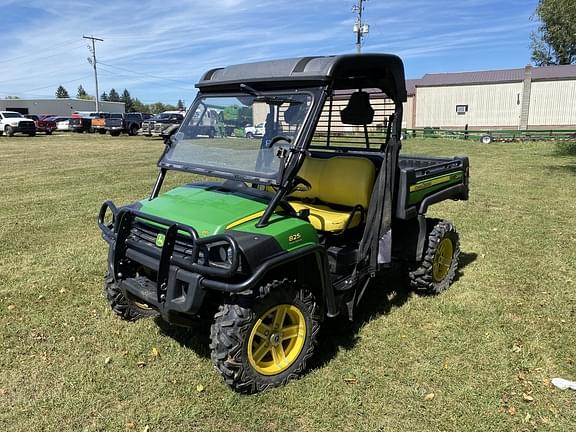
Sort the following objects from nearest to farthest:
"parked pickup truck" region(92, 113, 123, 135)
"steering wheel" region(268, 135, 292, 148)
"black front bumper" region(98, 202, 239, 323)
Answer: "black front bumper" region(98, 202, 239, 323) < "steering wheel" region(268, 135, 292, 148) < "parked pickup truck" region(92, 113, 123, 135)

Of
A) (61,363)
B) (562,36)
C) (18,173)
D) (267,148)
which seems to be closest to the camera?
(267,148)

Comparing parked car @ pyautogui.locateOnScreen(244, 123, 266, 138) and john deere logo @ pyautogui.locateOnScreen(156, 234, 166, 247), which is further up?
parked car @ pyautogui.locateOnScreen(244, 123, 266, 138)

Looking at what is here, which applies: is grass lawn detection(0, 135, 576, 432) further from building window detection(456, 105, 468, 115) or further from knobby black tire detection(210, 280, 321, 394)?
building window detection(456, 105, 468, 115)

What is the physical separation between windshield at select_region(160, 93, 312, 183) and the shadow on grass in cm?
113

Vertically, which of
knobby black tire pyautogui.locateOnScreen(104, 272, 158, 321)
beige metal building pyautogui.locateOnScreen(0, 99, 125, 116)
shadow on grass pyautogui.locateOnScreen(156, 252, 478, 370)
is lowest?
shadow on grass pyautogui.locateOnScreen(156, 252, 478, 370)

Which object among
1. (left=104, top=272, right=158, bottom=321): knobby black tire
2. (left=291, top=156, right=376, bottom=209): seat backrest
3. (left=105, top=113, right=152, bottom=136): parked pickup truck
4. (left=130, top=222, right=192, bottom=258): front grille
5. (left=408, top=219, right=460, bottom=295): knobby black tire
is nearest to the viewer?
(left=130, top=222, right=192, bottom=258): front grille

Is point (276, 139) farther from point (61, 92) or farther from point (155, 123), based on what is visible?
point (61, 92)

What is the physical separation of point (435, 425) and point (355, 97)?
8.95ft

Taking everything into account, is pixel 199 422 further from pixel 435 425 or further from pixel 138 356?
pixel 435 425

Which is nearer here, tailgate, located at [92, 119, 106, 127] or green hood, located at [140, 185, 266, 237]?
green hood, located at [140, 185, 266, 237]

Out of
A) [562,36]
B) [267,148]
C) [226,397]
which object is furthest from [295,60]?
[562,36]

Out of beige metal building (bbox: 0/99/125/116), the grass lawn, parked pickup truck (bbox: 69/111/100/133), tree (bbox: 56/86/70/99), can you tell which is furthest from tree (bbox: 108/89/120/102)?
the grass lawn

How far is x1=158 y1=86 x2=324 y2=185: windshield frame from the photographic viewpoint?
3.20 meters

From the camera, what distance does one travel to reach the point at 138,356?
3695 millimetres
